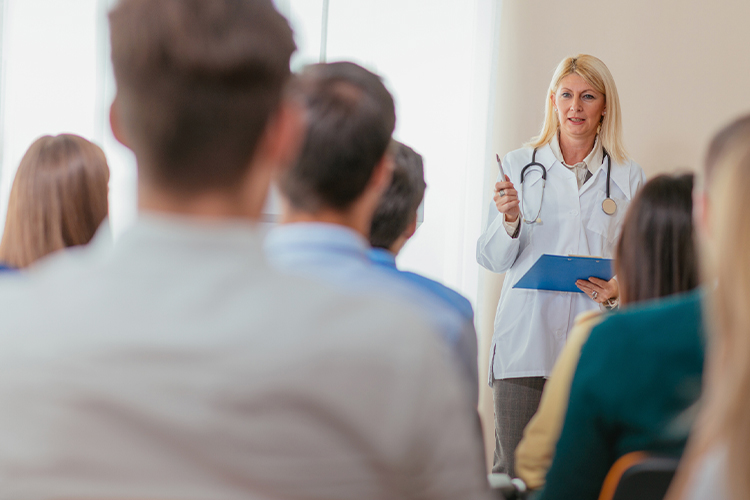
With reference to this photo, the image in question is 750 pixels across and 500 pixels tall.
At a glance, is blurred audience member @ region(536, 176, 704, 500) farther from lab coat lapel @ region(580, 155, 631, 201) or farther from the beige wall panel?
the beige wall panel

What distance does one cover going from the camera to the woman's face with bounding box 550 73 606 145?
2572 millimetres

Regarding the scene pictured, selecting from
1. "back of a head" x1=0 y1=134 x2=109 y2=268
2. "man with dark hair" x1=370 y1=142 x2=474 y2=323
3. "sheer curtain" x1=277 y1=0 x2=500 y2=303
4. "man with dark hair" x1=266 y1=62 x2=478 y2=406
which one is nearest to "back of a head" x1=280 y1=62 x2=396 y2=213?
"man with dark hair" x1=266 y1=62 x2=478 y2=406

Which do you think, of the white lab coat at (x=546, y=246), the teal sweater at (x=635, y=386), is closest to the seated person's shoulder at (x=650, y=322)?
the teal sweater at (x=635, y=386)

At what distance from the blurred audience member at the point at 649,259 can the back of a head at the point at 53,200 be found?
3.16ft

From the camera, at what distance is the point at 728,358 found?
787 millimetres

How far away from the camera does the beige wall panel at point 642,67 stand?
107 inches

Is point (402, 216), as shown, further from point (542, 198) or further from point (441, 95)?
point (441, 95)

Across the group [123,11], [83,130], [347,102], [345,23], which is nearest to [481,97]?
[345,23]

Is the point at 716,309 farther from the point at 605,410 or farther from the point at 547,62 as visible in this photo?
the point at 547,62

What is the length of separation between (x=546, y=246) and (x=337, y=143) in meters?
1.62

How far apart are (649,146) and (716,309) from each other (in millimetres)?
2246

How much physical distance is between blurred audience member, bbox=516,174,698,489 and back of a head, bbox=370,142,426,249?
1.46ft

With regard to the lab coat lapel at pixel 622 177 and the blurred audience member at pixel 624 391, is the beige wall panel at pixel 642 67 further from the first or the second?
the blurred audience member at pixel 624 391

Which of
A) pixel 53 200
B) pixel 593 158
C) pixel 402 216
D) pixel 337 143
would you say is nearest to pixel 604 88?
pixel 593 158
